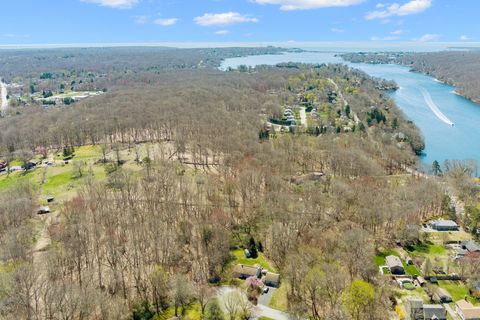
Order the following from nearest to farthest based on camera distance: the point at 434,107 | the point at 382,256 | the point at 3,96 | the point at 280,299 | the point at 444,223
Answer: the point at 280,299 → the point at 382,256 → the point at 444,223 → the point at 434,107 → the point at 3,96

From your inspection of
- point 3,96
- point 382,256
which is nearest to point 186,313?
point 382,256

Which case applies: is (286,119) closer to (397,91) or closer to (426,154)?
(426,154)

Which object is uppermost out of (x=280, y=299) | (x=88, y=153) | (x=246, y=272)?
(x=88, y=153)

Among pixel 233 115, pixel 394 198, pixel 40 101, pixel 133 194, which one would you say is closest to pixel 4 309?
pixel 133 194

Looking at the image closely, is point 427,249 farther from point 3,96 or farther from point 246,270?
point 3,96

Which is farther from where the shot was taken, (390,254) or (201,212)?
(201,212)

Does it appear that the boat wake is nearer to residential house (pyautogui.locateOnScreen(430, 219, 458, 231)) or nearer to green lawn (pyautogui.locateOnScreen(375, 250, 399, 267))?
residential house (pyautogui.locateOnScreen(430, 219, 458, 231))

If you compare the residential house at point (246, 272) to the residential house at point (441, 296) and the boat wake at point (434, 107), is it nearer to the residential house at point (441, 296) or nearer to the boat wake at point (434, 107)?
the residential house at point (441, 296)

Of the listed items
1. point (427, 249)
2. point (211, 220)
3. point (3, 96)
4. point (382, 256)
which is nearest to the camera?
point (382, 256)
